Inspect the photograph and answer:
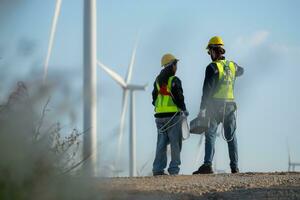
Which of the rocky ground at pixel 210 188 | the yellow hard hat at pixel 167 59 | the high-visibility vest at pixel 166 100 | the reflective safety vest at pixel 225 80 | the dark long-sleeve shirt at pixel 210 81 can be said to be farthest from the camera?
the yellow hard hat at pixel 167 59

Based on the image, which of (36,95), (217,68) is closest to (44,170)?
(36,95)

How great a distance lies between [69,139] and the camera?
5652 millimetres

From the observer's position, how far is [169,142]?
1164 centimetres

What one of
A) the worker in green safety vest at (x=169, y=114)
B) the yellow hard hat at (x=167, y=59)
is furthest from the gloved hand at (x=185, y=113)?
the yellow hard hat at (x=167, y=59)

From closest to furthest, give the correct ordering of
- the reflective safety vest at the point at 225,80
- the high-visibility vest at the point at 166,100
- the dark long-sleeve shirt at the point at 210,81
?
the dark long-sleeve shirt at the point at 210,81 → the reflective safety vest at the point at 225,80 → the high-visibility vest at the point at 166,100

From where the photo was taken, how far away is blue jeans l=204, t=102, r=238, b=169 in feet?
36.8

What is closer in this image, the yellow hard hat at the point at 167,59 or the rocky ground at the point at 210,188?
the rocky ground at the point at 210,188

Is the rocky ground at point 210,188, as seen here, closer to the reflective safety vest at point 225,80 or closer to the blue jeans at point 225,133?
the blue jeans at point 225,133

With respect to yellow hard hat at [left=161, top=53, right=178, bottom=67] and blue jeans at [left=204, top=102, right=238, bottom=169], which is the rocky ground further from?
yellow hard hat at [left=161, top=53, right=178, bottom=67]

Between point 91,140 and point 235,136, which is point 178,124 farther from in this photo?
point 91,140

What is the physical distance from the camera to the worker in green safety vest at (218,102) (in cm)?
1116

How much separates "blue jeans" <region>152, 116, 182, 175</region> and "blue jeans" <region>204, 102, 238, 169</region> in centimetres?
43

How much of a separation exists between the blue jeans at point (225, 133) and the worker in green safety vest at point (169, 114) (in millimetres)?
454

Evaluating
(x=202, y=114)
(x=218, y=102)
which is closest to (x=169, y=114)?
(x=202, y=114)
